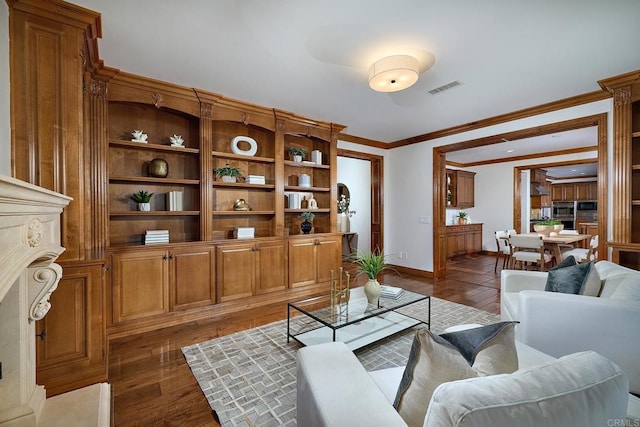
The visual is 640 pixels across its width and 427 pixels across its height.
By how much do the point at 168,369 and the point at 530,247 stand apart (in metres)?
5.21

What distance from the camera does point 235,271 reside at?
132 inches

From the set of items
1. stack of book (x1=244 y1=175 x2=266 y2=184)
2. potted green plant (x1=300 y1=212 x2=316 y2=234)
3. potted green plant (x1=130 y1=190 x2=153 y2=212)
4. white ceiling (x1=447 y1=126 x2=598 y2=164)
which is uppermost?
white ceiling (x1=447 y1=126 x2=598 y2=164)

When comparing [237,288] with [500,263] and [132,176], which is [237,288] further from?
[500,263]

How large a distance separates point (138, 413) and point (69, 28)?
2.51 metres

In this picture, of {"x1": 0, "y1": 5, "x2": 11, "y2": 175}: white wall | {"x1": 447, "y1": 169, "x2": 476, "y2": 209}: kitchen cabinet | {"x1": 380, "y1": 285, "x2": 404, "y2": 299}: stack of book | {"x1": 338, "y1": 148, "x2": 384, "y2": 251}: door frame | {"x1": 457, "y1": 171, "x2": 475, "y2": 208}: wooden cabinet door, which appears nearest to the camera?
{"x1": 0, "y1": 5, "x2": 11, "y2": 175}: white wall

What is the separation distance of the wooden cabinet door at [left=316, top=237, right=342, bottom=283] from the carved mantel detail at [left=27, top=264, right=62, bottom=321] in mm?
2945

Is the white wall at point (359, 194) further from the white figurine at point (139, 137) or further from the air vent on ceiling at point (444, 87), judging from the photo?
the white figurine at point (139, 137)

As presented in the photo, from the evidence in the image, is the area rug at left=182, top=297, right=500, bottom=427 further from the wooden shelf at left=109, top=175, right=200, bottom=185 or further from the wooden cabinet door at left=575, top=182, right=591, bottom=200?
the wooden cabinet door at left=575, top=182, right=591, bottom=200

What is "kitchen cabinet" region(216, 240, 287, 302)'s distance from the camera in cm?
329

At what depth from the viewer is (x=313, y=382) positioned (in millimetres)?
997

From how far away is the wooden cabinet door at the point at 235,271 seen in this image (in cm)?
326

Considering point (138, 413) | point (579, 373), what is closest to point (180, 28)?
point (138, 413)

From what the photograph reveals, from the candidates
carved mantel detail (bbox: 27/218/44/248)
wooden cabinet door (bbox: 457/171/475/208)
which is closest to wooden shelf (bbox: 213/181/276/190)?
carved mantel detail (bbox: 27/218/44/248)

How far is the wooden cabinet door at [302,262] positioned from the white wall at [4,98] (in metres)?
2.71
